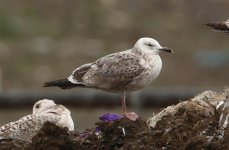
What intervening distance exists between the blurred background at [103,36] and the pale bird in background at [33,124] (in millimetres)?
11564

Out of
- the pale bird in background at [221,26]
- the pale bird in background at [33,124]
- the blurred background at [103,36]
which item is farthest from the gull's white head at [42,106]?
the blurred background at [103,36]

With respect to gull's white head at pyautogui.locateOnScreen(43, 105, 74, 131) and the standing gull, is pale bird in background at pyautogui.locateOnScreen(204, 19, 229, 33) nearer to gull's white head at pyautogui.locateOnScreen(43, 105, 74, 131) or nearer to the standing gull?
the standing gull

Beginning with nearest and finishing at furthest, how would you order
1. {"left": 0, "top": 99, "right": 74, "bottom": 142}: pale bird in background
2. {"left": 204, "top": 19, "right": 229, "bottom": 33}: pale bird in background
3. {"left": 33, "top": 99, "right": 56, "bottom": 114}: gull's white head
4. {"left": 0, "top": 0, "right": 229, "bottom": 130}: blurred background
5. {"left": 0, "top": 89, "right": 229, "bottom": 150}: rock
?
{"left": 0, "top": 89, "right": 229, "bottom": 150}: rock < {"left": 204, "top": 19, "right": 229, "bottom": 33}: pale bird in background < {"left": 0, "top": 99, "right": 74, "bottom": 142}: pale bird in background < {"left": 33, "top": 99, "right": 56, "bottom": 114}: gull's white head < {"left": 0, "top": 0, "right": 229, "bottom": 130}: blurred background

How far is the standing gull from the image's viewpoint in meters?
8.25

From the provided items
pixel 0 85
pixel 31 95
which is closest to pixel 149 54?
pixel 31 95

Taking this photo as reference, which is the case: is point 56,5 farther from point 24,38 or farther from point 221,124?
point 221,124

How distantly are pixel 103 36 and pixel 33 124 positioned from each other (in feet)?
57.1

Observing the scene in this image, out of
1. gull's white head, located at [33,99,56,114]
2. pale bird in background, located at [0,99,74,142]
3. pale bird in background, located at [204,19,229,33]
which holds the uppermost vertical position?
gull's white head, located at [33,99,56,114]

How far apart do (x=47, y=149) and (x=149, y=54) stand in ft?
8.17

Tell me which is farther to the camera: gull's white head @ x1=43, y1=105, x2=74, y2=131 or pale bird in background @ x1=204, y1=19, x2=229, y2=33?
gull's white head @ x1=43, y1=105, x2=74, y2=131

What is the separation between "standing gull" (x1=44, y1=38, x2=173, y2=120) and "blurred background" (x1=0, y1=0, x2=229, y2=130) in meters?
11.5

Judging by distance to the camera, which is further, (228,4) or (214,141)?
(228,4)

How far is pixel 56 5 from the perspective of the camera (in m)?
27.0

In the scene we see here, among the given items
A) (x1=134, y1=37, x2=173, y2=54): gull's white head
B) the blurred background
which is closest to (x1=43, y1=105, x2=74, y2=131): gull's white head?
(x1=134, y1=37, x2=173, y2=54): gull's white head
